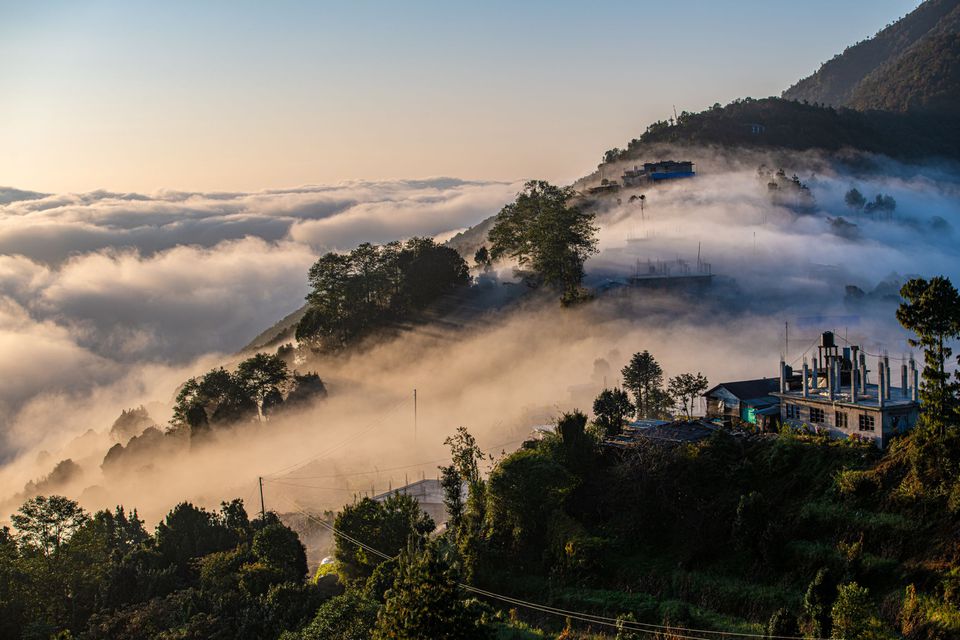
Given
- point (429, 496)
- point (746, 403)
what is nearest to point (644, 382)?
point (746, 403)

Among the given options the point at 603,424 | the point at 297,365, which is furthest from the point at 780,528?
the point at 297,365

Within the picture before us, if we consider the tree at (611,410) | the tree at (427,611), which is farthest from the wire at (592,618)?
the tree at (611,410)

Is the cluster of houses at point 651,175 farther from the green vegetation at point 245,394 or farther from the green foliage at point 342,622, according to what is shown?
the green foliage at point 342,622

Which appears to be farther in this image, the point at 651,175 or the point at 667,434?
the point at 651,175

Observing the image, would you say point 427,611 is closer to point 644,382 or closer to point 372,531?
point 372,531

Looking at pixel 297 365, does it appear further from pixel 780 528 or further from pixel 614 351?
pixel 780 528

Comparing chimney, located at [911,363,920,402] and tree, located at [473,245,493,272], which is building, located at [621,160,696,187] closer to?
tree, located at [473,245,493,272]
